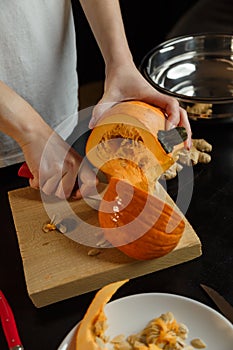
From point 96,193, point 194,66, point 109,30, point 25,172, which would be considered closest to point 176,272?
point 96,193

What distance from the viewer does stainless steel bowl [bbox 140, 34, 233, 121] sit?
126 cm

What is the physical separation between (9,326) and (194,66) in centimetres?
78

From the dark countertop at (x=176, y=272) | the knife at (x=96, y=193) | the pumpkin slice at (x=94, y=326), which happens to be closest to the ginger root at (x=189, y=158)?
the dark countertop at (x=176, y=272)

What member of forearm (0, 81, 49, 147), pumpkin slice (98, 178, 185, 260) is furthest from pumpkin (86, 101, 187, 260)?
forearm (0, 81, 49, 147)

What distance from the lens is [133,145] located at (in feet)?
3.07

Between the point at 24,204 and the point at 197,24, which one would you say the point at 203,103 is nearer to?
the point at 24,204

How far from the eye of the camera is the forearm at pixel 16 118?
931 mm

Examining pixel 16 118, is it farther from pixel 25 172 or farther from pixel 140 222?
pixel 140 222

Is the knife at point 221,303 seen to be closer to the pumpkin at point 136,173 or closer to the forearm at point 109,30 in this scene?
the pumpkin at point 136,173

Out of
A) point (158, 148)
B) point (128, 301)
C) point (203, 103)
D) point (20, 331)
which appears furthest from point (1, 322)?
point (203, 103)

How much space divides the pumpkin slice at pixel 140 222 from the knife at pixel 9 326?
191mm

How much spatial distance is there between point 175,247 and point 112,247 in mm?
100

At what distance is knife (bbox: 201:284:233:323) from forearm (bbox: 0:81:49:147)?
380 millimetres

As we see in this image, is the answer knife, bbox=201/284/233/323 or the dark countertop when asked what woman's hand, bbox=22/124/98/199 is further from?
knife, bbox=201/284/233/323
